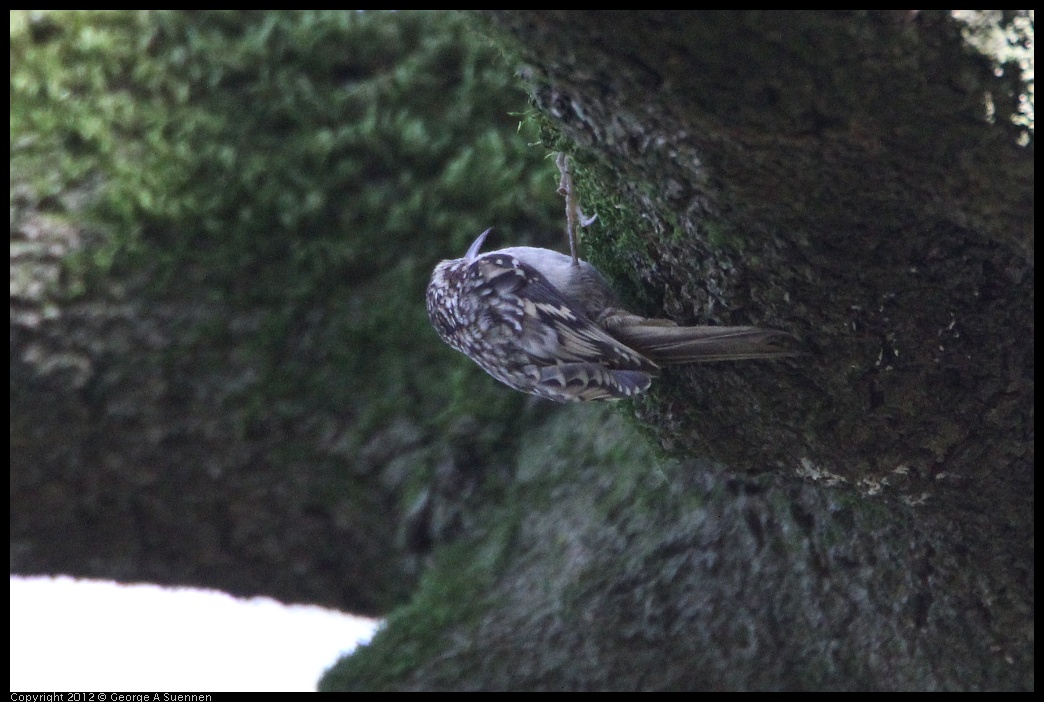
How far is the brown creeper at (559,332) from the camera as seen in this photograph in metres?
2.20

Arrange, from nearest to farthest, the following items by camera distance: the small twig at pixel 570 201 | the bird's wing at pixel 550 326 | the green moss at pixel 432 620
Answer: the bird's wing at pixel 550 326, the small twig at pixel 570 201, the green moss at pixel 432 620

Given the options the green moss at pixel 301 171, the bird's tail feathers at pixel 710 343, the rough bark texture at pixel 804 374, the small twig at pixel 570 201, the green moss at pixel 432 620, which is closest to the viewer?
the rough bark texture at pixel 804 374

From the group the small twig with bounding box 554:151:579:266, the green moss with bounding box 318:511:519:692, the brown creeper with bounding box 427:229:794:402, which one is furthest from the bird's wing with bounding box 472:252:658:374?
the green moss with bounding box 318:511:519:692

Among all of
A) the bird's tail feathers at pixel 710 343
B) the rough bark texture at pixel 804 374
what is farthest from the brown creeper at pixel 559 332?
the rough bark texture at pixel 804 374

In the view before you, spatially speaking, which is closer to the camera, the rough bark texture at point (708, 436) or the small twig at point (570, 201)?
the rough bark texture at point (708, 436)

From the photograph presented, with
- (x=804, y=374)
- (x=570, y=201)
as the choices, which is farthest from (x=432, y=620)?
(x=804, y=374)

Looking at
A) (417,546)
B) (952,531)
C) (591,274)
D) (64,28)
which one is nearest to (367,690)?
(417,546)

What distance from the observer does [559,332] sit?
2531mm

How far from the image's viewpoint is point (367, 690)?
3457mm

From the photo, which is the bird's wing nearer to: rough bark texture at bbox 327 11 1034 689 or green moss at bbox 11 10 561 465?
rough bark texture at bbox 327 11 1034 689

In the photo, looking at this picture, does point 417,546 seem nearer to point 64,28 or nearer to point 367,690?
point 367,690

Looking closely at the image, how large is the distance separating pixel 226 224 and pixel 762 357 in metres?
2.67

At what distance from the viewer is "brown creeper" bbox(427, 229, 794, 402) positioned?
2197 millimetres

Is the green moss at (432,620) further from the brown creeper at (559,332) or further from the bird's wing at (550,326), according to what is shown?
the bird's wing at (550,326)
